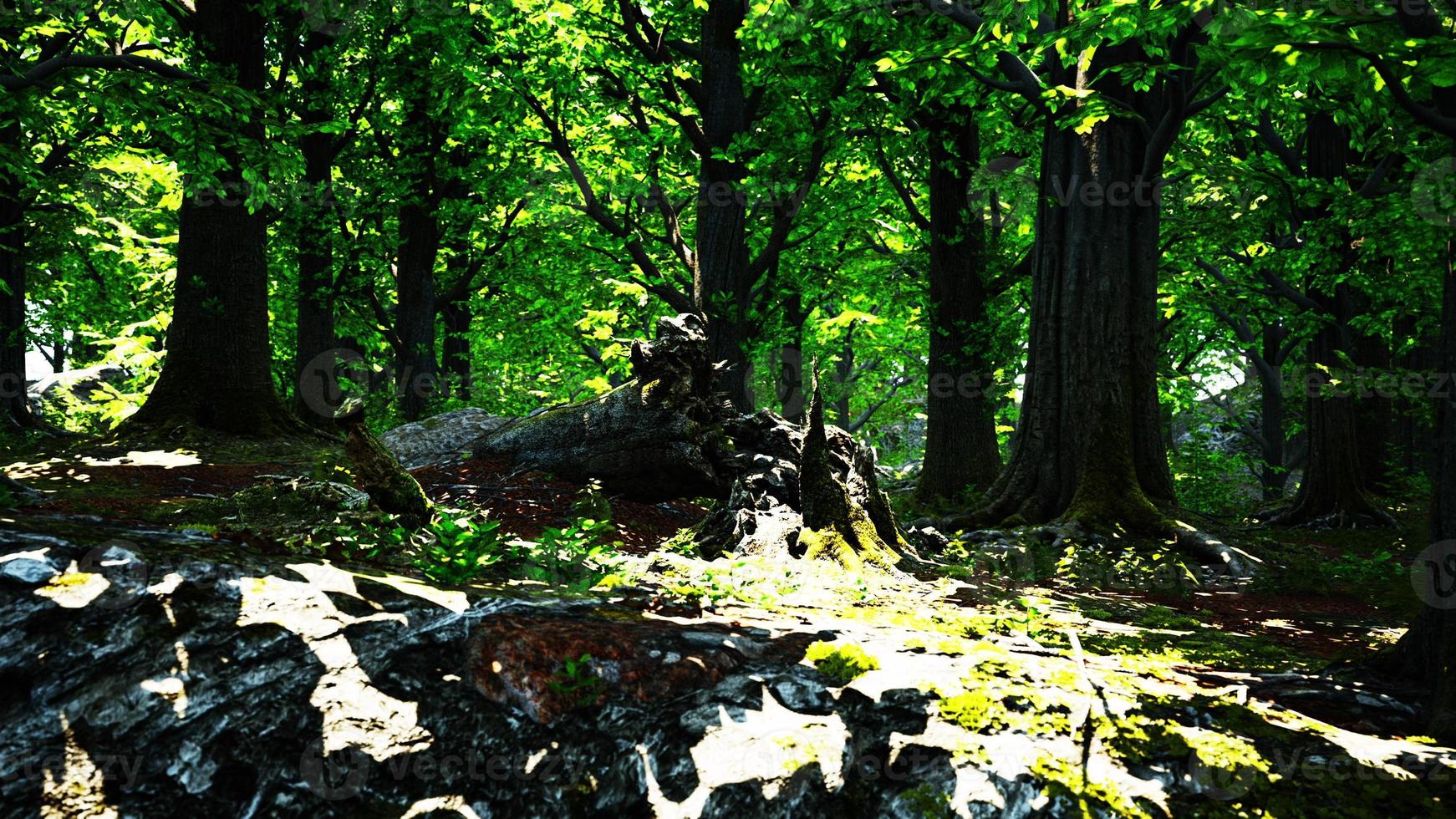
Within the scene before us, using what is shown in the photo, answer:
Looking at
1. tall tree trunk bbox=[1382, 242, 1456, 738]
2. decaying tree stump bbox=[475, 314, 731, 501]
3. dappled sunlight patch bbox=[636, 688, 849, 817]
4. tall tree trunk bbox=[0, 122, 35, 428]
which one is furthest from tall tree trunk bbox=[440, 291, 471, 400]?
tall tree trunk bbox=[1382, 242, 1456, 738]

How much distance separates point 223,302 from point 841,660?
34.6 feet

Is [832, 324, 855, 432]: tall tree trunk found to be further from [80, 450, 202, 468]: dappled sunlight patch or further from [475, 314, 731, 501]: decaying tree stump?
[80, 450, 202, 468]: dappled sunlight patch

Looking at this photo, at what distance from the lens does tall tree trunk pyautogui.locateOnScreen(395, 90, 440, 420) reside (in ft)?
61.6

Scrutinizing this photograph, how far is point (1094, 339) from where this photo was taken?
10.1 meters

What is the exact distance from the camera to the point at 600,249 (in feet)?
62.1

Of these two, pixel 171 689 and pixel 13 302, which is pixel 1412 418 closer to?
pixel 171 689

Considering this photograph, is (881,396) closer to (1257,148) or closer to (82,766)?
(1257,148)

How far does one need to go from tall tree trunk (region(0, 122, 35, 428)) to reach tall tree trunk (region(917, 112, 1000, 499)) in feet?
52.9

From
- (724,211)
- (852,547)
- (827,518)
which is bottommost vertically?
(852,547)

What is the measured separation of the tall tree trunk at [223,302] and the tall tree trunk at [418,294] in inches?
263

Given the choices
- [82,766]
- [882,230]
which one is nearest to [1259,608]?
[82,766]

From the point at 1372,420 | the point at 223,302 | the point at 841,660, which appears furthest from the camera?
the point at 1372,420

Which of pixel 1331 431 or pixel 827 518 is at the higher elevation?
pixel 1331 431

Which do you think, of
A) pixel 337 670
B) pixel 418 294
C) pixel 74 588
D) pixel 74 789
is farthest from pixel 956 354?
pixel 74 789
